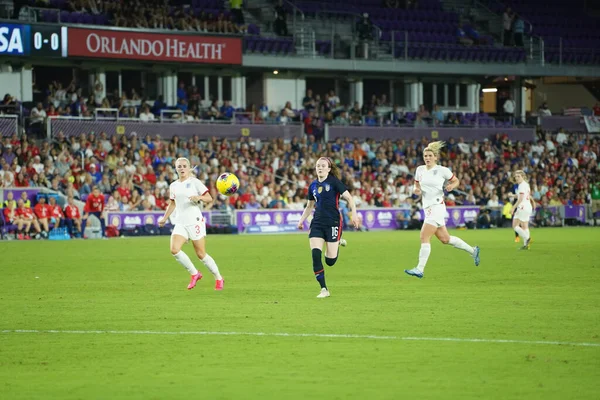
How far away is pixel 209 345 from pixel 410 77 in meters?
44.7

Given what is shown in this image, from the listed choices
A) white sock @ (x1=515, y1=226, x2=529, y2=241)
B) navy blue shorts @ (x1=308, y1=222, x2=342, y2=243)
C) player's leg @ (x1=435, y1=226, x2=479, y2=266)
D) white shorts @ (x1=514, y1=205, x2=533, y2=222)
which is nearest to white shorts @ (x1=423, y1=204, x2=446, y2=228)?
player's leg @ (x1=435, y1=226, x2=479, y2=266)

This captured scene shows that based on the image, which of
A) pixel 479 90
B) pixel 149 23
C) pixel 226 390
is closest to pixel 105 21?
pixel 149 23

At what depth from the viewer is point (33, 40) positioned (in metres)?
38.6

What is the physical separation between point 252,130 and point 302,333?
33451 mm

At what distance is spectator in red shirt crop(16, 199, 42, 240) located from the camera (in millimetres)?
31062

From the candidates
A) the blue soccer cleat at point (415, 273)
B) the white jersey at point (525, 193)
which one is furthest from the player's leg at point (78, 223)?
the blue soccer cleat at point (415, 273)

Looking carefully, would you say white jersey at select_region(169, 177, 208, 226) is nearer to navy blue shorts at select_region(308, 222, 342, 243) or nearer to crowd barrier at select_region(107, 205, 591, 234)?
navy blue shorts at select_region(308, 222, 342, 243)

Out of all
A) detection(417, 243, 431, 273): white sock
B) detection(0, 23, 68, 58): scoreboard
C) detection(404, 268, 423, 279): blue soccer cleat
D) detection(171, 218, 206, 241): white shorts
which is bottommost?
detection(404, 268, 423, 279): blue soccer cleat

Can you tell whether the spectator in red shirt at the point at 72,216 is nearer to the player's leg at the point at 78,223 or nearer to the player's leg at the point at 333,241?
the player's leg at the point at 78,223

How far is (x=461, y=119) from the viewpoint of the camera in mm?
51031

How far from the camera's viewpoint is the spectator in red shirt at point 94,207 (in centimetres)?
3127

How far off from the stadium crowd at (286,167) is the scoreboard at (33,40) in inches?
166

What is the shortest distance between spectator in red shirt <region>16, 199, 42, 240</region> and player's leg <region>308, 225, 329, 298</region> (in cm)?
1910

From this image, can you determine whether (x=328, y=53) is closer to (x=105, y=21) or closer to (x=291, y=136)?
(x=291, y=136)
